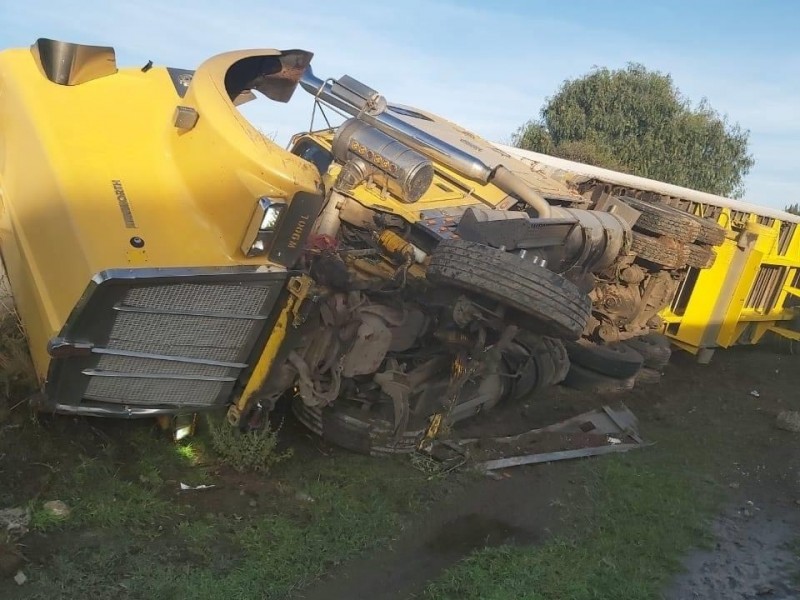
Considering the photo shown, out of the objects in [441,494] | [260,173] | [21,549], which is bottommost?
[21,549]

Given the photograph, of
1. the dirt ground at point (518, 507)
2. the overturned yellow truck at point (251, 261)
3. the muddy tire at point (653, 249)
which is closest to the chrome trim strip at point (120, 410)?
the overturned yellow truck at point (251, 261)

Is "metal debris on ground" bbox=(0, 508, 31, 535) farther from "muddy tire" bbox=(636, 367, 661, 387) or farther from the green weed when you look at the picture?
"muddy tire" bbox=(636, 367, 661, 387)

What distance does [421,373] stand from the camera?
159 inches

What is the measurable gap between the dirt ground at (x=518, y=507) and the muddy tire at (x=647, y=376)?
79 centimetres

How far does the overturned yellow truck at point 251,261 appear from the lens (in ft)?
9.98

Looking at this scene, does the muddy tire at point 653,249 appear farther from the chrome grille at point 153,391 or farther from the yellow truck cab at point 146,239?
the chrome grille at point 153,391

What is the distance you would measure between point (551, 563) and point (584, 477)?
3.87ft

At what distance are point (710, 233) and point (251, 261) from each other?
14.4 feet

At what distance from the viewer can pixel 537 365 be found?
186 inches

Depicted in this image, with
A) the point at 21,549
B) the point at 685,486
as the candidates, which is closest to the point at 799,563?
the point at 685,486

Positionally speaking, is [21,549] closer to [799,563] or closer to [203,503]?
[203,503]

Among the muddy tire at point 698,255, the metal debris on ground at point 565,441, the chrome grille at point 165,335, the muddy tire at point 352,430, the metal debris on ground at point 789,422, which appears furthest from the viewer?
the muddy tire at point 698,255

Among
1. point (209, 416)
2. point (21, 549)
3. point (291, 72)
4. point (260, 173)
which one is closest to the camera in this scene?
point (21, 549)

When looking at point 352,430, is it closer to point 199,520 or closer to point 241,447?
point 241,447
